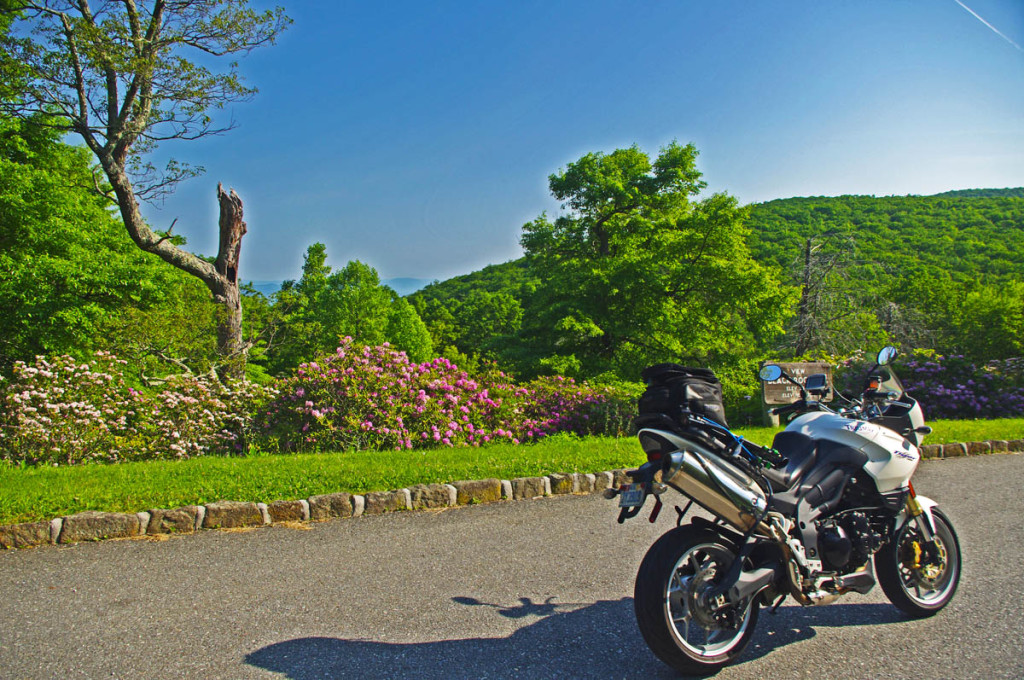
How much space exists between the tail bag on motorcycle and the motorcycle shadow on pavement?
122cm

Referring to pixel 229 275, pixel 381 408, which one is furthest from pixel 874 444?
pixel 229 275

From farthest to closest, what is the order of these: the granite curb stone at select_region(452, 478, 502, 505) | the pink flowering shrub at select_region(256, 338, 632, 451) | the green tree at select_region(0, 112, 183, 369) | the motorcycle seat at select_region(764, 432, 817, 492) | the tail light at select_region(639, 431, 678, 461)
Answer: the green tree at select_region(0, 112, 183, 369)
the pink flowering shrub at select_region(256, 338, 632, 451)
the granite curb stone at select_region(452, 478, 502, 505)
the motorcycle seat at select_region(764, 432, 817, 492)
the tail light at select_region(639, 431, 678, 461)

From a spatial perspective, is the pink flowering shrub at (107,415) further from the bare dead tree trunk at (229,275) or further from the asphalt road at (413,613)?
the asphalt road at (413,613)

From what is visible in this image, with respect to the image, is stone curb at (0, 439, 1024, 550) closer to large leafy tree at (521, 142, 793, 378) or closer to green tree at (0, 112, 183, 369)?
green tree at (0, 112, 183, 369)

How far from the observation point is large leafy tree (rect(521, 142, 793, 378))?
21.2 m

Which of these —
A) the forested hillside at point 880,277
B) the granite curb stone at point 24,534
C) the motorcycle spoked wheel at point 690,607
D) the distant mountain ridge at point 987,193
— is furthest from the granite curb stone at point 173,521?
the distant mountain ridge at point 987,193

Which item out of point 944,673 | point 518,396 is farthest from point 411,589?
point 518,396

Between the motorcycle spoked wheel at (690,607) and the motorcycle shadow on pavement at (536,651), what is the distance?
21cm

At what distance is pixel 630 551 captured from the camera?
4656mm

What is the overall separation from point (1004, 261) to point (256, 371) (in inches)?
1779

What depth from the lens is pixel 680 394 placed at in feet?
9.25

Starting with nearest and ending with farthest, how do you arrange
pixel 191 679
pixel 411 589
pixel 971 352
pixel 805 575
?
pixel 191 679 < pixel 805 575 < pixel 411 589 < pixel 971 352

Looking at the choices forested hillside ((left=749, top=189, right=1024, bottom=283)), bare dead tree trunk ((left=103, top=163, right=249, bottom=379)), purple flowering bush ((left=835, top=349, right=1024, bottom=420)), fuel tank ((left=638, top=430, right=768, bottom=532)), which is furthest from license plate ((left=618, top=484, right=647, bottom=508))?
forested hillside ((left=749, top=189, right=1024, bottom=283))

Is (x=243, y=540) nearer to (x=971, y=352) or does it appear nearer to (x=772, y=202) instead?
(x=971, y=352)
